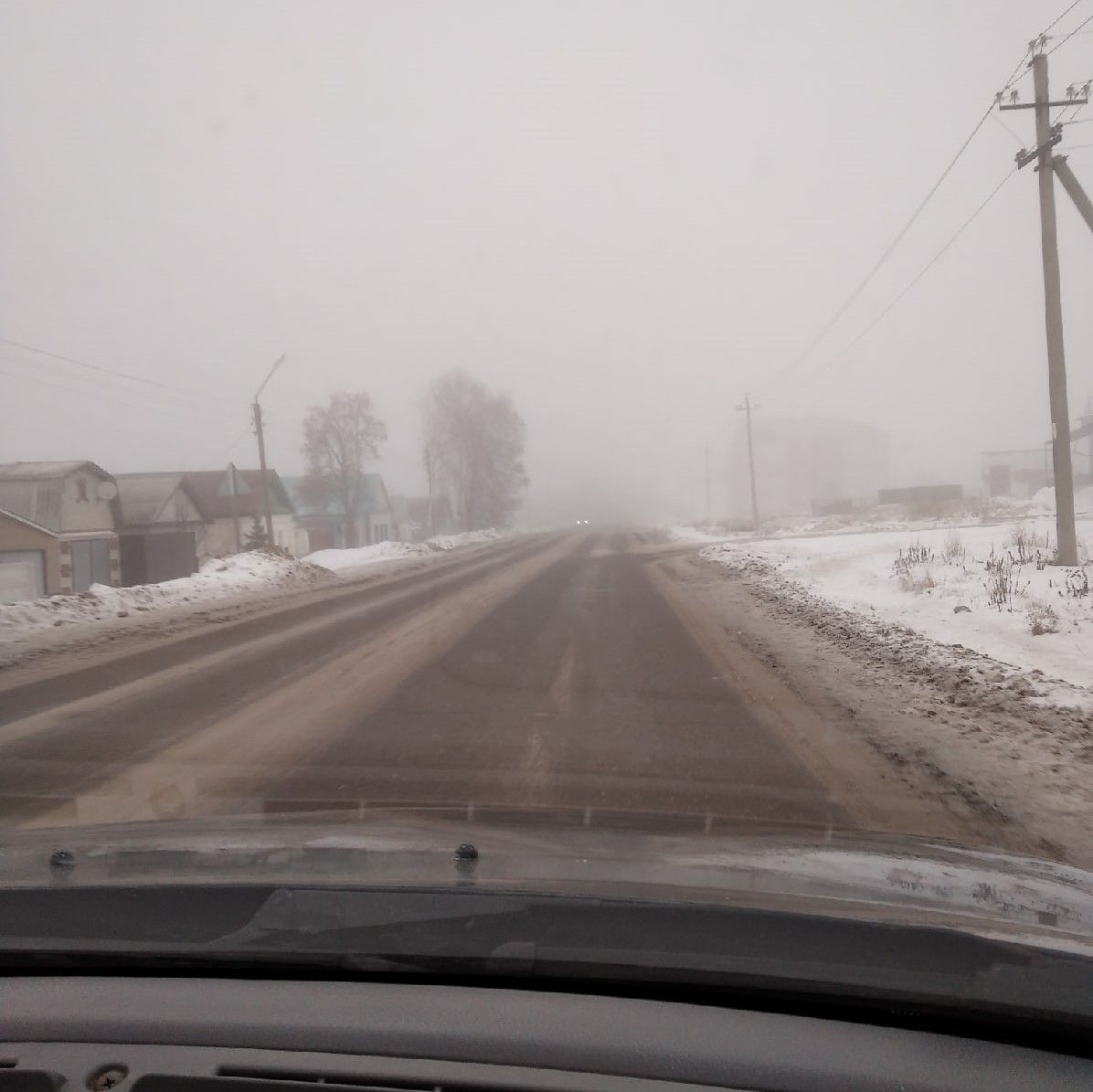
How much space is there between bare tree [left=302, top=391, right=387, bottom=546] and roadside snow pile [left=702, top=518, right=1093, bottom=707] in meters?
45.9

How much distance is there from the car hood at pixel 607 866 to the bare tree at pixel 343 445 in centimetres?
6224

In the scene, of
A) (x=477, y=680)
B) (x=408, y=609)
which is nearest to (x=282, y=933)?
(x=477, y=680)

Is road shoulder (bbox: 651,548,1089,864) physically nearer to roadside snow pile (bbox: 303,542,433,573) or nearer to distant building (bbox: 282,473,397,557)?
roadside snow pile (bbox: 303,542,433,573)

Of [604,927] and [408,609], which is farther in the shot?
[408,609]

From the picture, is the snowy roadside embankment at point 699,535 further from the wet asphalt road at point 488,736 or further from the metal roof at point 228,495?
the wet asphalt road at point 488,736

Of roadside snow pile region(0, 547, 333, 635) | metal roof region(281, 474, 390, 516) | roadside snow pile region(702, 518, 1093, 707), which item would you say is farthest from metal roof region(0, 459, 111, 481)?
roadside snow pile region(702, 518, 1093, 707)

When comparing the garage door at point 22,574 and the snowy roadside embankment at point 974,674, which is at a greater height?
the garage door at point 22,574

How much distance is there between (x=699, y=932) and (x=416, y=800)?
3.11 meters

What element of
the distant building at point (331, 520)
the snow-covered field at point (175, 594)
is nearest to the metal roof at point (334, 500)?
the distant building at point (331, 520)

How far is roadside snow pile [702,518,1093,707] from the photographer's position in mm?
9750

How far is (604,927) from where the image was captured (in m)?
2.72

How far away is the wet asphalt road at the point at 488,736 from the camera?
5.62 m

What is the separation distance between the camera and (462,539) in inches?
2598

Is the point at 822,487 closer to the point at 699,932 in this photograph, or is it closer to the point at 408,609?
the point at 408,609
